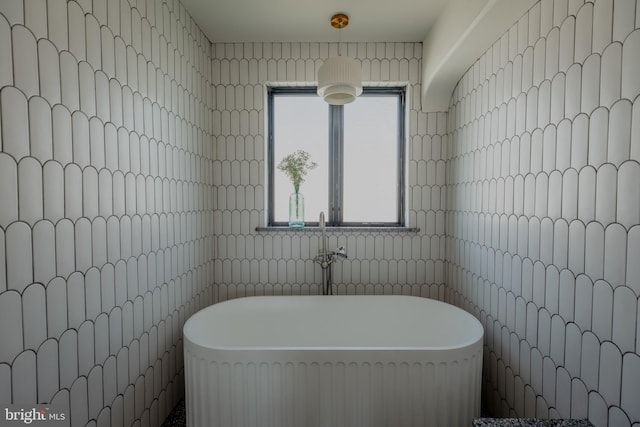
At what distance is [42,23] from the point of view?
108 centimetres

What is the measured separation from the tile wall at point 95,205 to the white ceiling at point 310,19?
0.91 ft

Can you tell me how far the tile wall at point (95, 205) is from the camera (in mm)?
1000

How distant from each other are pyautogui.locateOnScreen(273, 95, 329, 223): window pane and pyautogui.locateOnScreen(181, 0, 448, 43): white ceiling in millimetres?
503

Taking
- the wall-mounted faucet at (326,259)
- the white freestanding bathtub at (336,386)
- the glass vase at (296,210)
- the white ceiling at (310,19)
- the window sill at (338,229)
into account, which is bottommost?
the white freestanding bathtub at (336,386)

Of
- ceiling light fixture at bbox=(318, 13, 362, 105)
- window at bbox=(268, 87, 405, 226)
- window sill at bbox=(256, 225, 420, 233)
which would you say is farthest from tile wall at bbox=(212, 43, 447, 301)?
ceiling light fixture at bbox=(318, 13, 362, 105)

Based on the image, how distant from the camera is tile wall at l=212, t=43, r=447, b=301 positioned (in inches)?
102

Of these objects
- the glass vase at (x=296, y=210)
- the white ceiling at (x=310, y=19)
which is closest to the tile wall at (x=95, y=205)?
the white ceiling at (x=310, y=19)

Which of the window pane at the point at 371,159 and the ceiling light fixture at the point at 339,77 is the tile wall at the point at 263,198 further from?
the ceiling light fixture at the point at 339,77

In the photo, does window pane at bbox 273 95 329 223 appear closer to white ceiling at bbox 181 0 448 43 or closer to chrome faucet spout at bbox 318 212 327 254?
chrome faucet spout at bbox 318 212 327 254

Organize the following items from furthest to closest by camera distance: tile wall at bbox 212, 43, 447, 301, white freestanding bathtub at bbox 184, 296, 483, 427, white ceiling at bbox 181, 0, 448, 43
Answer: tile wall at bbox 212, 43, 447, 301 < white ceiling at bbox 181, 0, 448, 43 < white freestanding bathtub at bbox 184, 296, 483, 427

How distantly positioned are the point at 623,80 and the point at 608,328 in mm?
830

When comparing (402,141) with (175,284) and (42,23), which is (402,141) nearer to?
(175,284)

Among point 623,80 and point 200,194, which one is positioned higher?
point 623,80

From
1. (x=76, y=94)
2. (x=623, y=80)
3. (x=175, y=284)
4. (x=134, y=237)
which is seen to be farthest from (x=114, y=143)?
(x=623, y=80)
